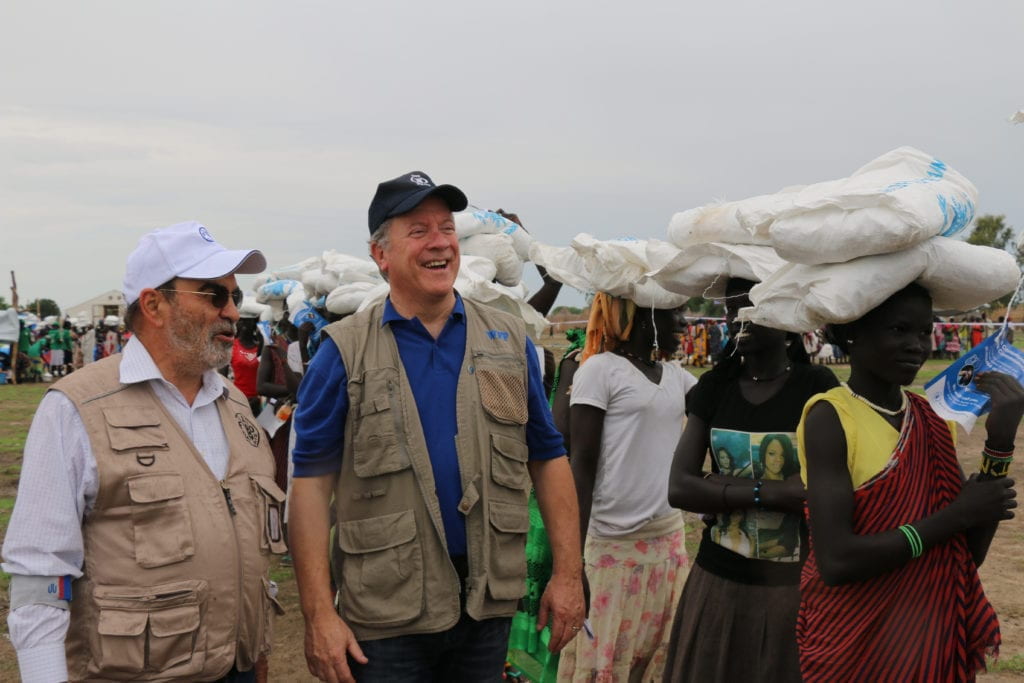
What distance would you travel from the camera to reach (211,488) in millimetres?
2441

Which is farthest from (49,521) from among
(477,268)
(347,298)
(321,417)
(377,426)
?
(347,298)

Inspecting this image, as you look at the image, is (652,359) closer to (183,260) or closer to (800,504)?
(800,504)

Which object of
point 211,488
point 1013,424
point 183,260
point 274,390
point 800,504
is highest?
point 183,260

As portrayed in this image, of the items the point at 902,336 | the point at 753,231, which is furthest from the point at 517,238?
the point at 902,336

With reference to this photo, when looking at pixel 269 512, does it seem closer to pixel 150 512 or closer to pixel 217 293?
pixel 150 512

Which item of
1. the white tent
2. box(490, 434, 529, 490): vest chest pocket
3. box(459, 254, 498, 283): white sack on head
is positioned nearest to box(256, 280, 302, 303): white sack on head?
box(459, 254, 498, 283): white sack on head

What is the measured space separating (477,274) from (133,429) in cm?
275

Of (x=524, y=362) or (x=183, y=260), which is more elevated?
(x=183, y=260)

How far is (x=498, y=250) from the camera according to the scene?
546 centimetres

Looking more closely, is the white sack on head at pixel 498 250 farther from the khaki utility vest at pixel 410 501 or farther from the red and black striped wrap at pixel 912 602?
the red and black striped wrap at pixel 912 602

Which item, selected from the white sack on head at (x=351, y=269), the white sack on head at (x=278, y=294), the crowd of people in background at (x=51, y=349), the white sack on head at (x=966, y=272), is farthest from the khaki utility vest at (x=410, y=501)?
the crowd of people in background at (x=51, y=349)

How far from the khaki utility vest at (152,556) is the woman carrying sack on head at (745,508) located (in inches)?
57.3

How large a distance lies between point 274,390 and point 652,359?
4409mm

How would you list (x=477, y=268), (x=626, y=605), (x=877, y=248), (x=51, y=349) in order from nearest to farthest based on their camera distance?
(x=877, y=248), (x=626, y=605), (x=477, y=268), (x=51, y=349)
